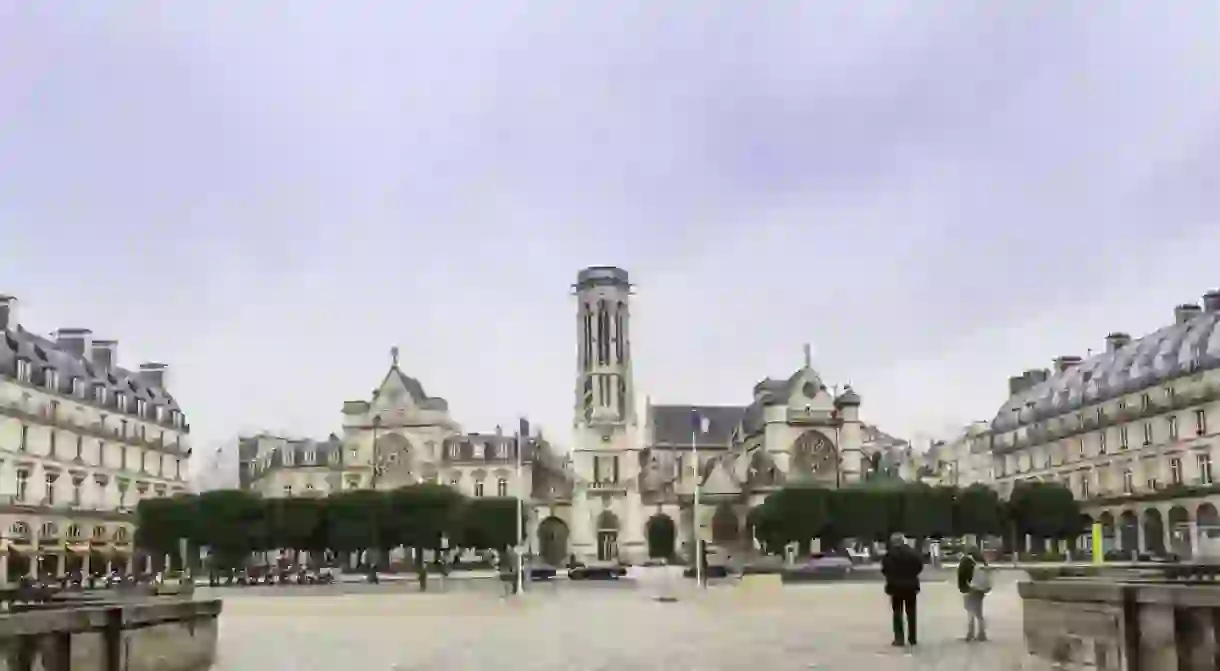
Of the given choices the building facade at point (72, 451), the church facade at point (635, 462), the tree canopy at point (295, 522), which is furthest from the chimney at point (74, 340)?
the church facade at point (635, 462)

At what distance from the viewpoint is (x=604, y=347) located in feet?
353

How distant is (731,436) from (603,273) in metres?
23.8

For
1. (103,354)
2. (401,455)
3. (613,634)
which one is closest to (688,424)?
(401,455)

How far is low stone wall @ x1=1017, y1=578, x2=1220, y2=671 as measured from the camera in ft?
40.4

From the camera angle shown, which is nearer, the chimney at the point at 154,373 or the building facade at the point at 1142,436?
the building facade at the point at 1142,436

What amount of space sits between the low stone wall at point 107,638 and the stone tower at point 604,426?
272ft

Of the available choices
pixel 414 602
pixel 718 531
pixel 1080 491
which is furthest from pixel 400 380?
pixel 414 602

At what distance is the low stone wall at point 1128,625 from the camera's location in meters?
12.3

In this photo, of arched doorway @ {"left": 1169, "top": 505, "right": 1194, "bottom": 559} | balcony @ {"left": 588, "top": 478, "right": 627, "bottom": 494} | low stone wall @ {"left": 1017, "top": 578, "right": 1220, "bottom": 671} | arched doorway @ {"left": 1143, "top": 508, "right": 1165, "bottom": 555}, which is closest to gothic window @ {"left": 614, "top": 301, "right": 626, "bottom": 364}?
balcony @ {"left": 588, "top": 478, "right": 627, "bottom": 494}

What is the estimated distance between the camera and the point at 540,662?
1828 centimetres

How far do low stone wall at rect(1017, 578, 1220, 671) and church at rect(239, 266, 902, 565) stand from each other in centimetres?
7942

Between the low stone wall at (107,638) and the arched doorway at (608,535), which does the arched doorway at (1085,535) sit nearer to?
the arched doorway at (608,535)

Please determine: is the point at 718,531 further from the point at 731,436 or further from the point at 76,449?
the point at 76,449

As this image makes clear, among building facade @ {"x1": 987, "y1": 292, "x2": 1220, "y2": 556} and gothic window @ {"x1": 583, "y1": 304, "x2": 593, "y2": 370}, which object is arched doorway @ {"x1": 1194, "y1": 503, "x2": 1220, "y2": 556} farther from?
gothic window @ {"x1": 583, "y1": 304, "x2": 593, "y2": 370}
